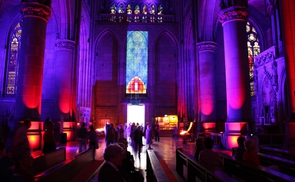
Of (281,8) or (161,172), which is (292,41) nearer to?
(281,8)

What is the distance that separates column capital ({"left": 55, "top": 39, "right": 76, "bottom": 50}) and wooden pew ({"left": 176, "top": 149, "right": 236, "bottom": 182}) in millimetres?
13685

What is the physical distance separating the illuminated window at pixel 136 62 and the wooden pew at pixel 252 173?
24171mm

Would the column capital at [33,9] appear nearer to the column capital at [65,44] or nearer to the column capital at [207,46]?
the column capital at [65,44]

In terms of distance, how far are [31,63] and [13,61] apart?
1456cm

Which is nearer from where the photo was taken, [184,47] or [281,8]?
[281,8]

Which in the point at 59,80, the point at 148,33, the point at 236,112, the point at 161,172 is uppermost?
the point at 148,33

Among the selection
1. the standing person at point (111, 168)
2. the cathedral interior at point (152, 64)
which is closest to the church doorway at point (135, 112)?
the cathedral interior at point (152, 64)

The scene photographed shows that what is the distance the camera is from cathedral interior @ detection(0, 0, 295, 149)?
12.3 meters

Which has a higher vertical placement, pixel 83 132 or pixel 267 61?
pixel 267 61

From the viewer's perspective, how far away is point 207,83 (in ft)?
62.2

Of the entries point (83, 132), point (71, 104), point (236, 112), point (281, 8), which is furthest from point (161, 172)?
point (71, 104)

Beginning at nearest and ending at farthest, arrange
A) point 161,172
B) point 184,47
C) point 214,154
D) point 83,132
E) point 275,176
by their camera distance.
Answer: point 275,176, point 161,172, point 214,154, point 83,132, point 184,47

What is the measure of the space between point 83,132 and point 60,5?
10792mm

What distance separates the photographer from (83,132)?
1170cm
